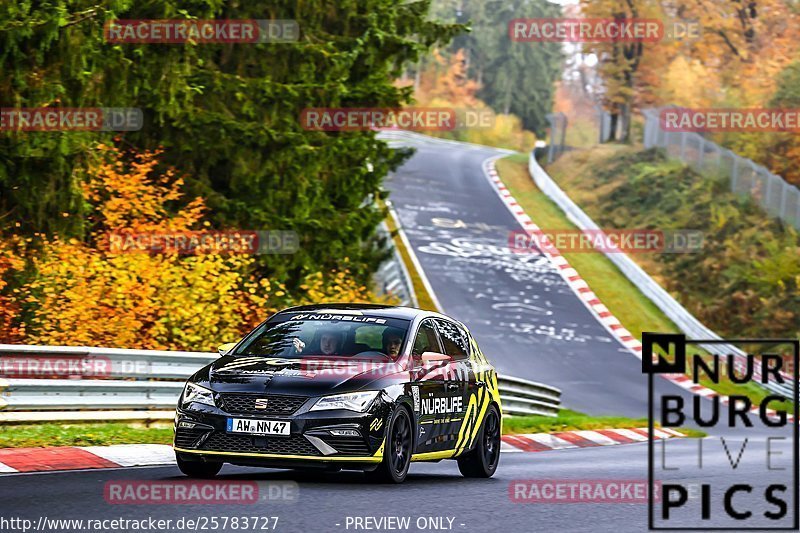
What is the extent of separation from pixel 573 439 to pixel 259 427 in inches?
475

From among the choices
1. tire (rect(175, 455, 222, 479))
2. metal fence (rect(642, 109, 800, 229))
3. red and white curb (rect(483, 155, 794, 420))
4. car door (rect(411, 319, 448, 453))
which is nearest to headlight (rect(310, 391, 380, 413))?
car door (rect(411, 319, 448, 453))

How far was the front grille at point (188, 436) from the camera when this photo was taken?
1107 centimetres

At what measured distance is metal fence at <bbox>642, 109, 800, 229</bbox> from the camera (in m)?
46.8

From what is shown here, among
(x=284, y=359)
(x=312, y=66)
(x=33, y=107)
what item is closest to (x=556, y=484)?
(x=284, y=359)

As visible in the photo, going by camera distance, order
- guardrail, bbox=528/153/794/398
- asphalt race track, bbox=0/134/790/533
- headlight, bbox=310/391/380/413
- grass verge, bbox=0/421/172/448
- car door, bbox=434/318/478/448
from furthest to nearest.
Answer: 1. guardrail, bbox=528/153/794/398
2. grass verge, bbox=0/421/172/448
3. car door, bbox=434/318/478/448
4. headlight, bbox=310/391/380/413
5. asphalt race track, bbox=0/134/790/533

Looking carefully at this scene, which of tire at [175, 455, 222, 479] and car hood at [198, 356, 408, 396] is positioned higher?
car hood at [198, 356, 408, 396]

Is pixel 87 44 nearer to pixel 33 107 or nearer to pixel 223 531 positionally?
pixel 33 107

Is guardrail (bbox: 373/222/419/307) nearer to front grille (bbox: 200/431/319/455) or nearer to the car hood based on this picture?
the car hood

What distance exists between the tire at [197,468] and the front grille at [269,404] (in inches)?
22.1

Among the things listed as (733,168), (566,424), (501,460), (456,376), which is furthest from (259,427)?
(733,168)

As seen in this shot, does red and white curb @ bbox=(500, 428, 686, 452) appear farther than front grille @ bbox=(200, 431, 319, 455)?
Yes

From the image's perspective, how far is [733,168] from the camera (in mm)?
51000

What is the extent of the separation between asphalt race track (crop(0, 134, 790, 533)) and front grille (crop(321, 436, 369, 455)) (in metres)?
0.30

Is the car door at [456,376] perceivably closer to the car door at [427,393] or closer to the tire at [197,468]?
the car door at [427,393]
